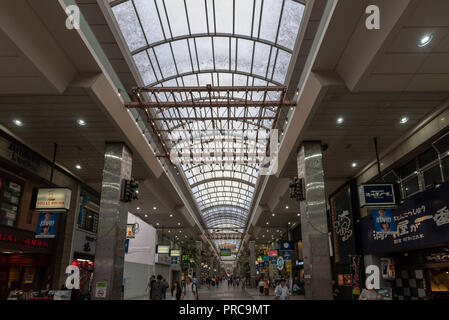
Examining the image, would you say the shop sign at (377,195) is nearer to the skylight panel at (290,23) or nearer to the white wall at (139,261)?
the skylight panel at (290,23)

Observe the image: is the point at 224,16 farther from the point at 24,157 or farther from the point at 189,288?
the point at 189,288

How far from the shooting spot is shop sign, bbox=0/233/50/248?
12470mm

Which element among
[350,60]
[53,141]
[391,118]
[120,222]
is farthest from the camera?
[53,141]

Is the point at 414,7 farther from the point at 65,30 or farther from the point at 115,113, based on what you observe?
the point at 115,113

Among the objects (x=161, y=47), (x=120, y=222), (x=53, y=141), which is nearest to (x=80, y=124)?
(x=53, y=141)

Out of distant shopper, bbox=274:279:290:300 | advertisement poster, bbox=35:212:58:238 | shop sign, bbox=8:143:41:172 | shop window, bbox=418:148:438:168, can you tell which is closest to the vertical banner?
distant shopper, bbox=274:279:290:300

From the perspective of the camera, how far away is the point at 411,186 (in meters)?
13.2

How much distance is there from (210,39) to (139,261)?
1885cm

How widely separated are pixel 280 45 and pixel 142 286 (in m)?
22.5

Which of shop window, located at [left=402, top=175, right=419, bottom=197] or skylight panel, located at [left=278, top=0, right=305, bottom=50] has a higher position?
skylight panel, located at [left=278, top=0, right=305, bottom=50]

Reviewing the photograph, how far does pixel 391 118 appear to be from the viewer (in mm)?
10852

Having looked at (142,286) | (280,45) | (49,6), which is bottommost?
(142,286)

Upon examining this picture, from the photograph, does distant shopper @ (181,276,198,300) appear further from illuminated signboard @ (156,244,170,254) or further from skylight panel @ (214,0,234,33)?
illuminated signboard @ (156,244,170,254)

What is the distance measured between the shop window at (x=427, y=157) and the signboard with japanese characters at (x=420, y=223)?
51.5 inches
